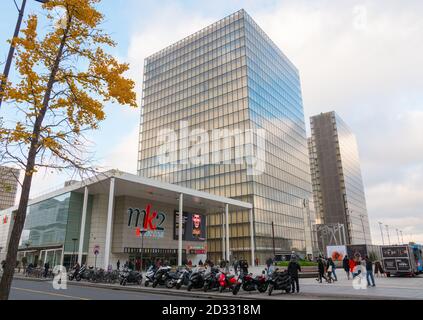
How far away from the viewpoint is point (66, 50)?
29.5 ft

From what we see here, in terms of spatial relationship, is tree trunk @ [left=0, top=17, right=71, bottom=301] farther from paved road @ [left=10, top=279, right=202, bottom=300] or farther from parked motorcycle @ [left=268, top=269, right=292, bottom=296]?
parked motorcycle @ [left=268, top=269, right=292, bottom=296]

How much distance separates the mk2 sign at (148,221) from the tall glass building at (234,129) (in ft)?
69.8

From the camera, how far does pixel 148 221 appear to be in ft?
138

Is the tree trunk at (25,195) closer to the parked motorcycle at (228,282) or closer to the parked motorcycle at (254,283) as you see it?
the parked motorcycle at (228,282)

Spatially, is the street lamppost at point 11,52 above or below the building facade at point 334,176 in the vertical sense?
below

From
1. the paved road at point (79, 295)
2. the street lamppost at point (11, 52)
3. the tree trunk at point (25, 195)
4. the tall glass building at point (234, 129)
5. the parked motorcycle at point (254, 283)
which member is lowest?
the paved road at point (79, 295)

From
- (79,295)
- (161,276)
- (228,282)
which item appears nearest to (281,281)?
(228,282)

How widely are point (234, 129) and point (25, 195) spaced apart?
5882 centimetres

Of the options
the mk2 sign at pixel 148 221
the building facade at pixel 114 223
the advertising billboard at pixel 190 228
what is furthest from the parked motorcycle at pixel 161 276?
the advertising billboard at pixel 190 228

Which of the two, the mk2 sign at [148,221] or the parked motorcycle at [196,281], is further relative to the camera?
the mk2 sign at [148,221]

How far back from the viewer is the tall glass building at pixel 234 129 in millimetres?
63438

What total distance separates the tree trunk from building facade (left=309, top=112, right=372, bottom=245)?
117334 millimetres

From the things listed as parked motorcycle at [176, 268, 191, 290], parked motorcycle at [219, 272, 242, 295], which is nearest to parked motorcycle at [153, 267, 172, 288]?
parked motorcycle at [176, 268, 191, 290]

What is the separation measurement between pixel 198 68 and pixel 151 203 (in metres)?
43.4
